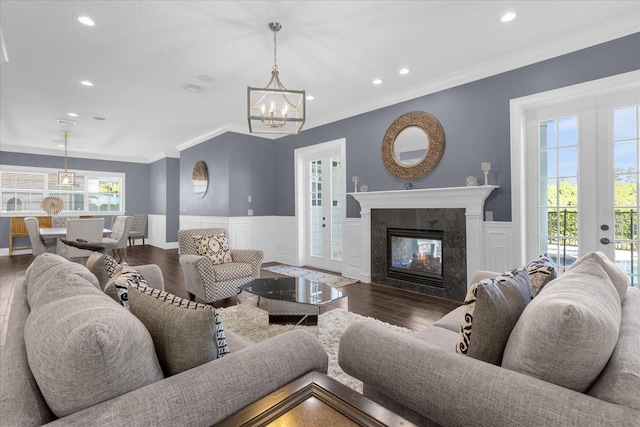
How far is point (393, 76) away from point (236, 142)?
3386 mm

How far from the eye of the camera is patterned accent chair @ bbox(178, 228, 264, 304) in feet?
11.0

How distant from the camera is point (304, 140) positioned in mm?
5910

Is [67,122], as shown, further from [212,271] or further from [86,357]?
[86,357]

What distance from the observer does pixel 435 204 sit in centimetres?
396

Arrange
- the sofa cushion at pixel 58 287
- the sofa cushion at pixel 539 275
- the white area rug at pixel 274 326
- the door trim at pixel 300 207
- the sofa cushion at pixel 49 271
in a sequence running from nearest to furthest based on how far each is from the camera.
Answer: the sofa cushion at pixel 58 287 < the sofa cushion at pixel 49 271 < the sofa cushion at pixel 539 275 < the white area rug at pixel 274 326 < the door trim at pixel 300 207

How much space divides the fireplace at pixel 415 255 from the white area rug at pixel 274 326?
1372 mm

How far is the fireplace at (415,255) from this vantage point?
401 centimetres

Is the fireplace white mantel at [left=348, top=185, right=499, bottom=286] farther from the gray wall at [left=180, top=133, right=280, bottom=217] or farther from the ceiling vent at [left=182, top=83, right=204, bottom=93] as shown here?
the ceiling vent at [left=182, top=83, right=204, bottom=93]

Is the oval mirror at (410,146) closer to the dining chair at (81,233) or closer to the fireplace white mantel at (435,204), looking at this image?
the fireplace white mantel at (435,204)

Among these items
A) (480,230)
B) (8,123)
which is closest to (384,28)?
(480,230)

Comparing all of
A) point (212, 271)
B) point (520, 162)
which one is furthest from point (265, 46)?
point (520, 162)

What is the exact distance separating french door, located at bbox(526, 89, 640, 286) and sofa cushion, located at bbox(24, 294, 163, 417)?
3836 millimetres

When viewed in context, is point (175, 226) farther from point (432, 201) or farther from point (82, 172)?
point (432, 201)

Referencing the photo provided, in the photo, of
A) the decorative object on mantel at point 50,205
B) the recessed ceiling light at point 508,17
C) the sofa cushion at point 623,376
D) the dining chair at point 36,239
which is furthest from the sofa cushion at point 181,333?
the decorative object on mantel at point 50,205
